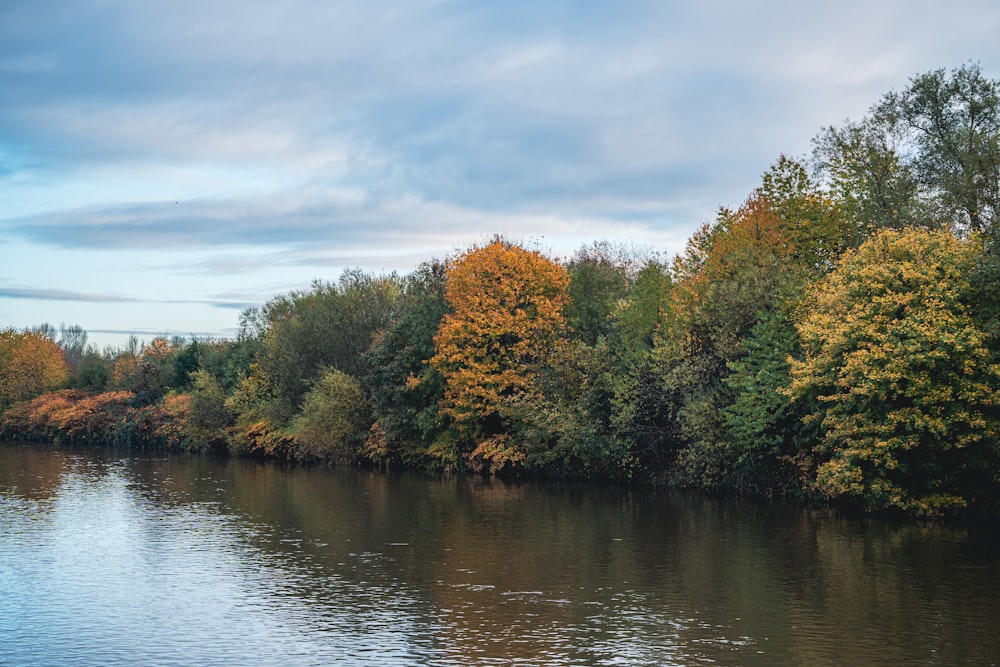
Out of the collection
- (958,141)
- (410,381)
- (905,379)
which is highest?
(958,141)

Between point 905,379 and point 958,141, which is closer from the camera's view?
point 905,379

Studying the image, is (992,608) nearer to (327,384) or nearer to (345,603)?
(345,603)

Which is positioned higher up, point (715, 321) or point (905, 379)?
point (715, 321)

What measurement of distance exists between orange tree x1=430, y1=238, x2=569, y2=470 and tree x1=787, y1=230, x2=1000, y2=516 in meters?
22.3

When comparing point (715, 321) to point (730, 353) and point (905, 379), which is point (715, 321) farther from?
point (905, 379)

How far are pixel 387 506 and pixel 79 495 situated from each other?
1717 centimetres

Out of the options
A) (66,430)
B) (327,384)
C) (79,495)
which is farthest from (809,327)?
(66,430)

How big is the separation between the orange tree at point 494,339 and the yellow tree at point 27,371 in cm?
7542

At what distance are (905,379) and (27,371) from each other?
10938 centimetres

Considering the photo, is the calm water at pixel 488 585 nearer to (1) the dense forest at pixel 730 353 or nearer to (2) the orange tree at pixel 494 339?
(1) the dense forest at pixel 730 353

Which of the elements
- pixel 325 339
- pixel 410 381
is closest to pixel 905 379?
pixel 410 381

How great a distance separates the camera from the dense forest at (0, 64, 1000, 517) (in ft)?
112

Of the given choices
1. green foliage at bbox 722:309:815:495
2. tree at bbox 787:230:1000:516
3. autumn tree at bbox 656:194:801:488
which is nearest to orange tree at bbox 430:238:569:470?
autumn tree at bbox 656:194:801:488

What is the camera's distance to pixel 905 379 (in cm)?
3375
